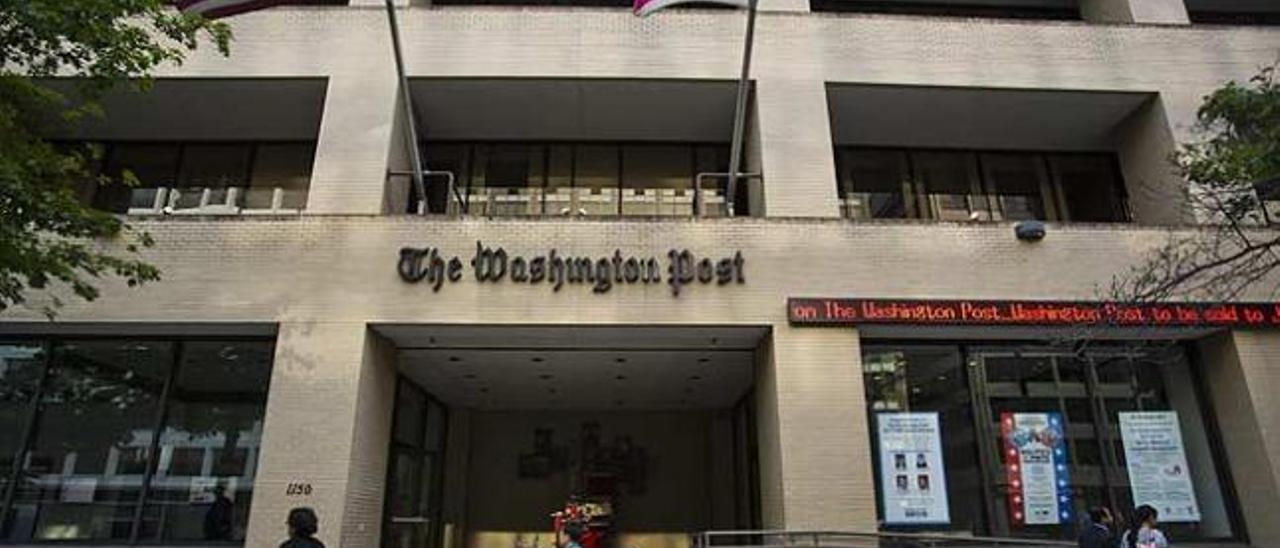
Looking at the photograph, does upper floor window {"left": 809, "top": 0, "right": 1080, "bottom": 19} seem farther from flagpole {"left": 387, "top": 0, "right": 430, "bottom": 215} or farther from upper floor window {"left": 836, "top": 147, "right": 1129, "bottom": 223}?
flagpole {"left": 387, "top": 0, "right": 430, "bottom": 215}

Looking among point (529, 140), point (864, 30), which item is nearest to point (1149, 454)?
point (864, 30)

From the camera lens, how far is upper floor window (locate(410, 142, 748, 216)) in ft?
50.8

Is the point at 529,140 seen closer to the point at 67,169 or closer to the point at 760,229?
the point at 760,229

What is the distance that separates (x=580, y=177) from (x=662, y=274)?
409cm

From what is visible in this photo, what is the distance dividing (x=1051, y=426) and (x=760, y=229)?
17.5 feet

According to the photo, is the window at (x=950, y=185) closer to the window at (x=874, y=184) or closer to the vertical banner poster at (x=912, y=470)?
the window at (x=874, y=184)

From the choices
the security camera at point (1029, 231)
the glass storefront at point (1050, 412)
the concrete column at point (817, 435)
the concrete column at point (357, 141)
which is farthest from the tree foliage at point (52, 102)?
the security camera at point (1029, 231)

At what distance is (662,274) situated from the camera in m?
12.4

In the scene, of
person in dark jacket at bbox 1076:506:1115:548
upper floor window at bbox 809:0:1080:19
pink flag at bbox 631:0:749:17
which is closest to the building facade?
upper floor window at bbox 809:0:1080:19

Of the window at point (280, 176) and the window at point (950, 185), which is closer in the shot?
the window at point (280, 176)

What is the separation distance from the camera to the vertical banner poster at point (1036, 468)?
1228cm

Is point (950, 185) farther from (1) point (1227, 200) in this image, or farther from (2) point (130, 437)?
(2) point (130, 437)

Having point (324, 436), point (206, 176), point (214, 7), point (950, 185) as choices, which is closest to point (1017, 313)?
point (950, 185)

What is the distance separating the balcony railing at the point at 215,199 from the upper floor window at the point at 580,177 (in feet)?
8.24
